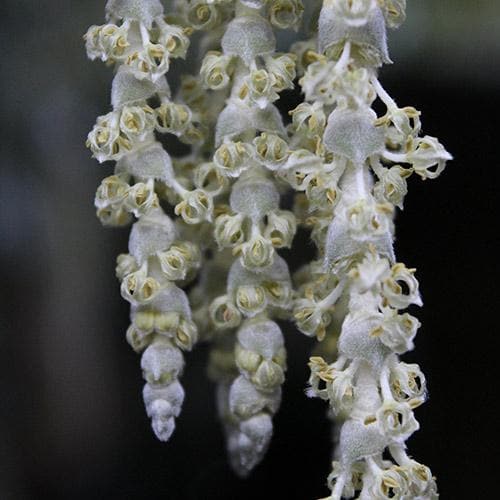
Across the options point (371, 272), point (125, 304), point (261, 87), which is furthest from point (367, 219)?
point (125, 304)

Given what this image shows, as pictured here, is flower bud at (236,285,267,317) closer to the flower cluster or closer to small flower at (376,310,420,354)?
the flower cluster

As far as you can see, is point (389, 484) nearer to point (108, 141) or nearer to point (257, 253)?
point (257, 253)

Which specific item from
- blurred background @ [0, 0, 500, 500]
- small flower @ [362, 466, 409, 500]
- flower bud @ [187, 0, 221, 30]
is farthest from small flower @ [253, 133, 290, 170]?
blurred background @ [0, 0, 500, 500]

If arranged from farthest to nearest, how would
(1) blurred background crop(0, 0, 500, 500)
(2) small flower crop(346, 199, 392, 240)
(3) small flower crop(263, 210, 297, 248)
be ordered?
(1) blurred background crop(0, 0, 500, 500) < (3) small flower crop(263, 210, 297, 248) < (2) small flower crop(346, 199, 392, 240)

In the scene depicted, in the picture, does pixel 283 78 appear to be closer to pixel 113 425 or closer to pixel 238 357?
pixel 238 357

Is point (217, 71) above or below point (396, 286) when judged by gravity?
above

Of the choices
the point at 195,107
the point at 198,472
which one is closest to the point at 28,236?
the point at 198,472
